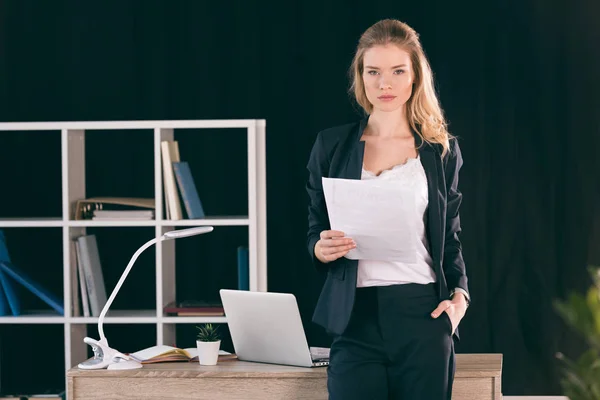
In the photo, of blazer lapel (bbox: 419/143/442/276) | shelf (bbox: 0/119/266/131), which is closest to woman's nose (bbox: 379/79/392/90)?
blazer lapel (bbox: 419/143/442/276)

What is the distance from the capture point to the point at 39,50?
15.1 ft

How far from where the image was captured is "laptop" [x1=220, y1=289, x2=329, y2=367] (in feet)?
9.18

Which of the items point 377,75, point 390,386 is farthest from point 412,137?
point 390,386

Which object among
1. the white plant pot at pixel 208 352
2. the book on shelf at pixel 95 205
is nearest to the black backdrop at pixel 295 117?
the book on shelf at pixel 95 205

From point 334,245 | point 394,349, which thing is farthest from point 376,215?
point 394,349

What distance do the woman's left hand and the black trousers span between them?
2 cm

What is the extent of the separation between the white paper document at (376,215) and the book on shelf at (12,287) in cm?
215

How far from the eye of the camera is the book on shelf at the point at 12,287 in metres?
3.98

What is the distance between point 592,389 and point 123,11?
13.2ft

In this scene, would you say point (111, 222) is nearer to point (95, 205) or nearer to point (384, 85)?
point (95, 205)

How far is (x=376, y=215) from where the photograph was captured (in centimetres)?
226

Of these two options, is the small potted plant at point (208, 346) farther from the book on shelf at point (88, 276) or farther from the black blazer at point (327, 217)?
the book on shelf at point (88, 276)

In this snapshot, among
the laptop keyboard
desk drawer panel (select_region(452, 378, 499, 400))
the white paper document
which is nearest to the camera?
the white paper document

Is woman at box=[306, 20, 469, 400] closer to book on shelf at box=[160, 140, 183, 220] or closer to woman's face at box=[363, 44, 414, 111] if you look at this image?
woman's face at box=[363, 44, 414, 111]
